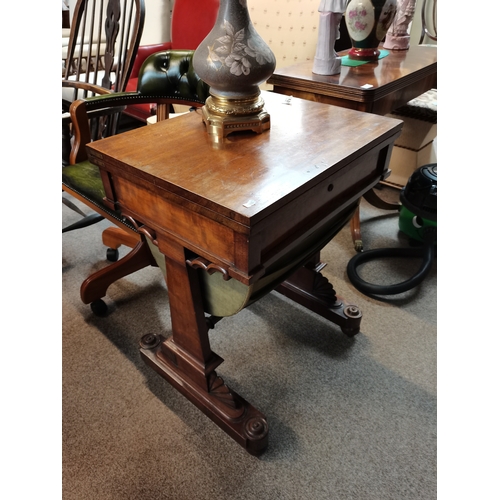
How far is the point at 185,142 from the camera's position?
909 millimetres

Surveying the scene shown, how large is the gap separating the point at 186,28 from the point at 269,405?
8.56 feet

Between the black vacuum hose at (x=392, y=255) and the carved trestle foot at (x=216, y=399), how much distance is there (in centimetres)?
73

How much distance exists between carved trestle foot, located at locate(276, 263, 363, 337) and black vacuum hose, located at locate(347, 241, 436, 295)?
21cm

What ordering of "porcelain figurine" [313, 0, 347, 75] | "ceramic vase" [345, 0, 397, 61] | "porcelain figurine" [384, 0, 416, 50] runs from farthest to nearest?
1. "porcelain figurine" [384, 0, 416, 50]
2. "ceramic vase" [345, 0, 397, 61]
3. "porcelain figurine" [313, 0, 347, 75]

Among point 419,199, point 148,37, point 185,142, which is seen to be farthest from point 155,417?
point 148,37

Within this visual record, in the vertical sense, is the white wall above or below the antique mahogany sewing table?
above

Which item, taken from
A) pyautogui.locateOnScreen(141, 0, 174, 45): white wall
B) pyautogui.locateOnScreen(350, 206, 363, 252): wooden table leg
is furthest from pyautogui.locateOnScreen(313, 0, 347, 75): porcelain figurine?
pyautogui.locateOnScreen(141, 0, 174, 45): white wall

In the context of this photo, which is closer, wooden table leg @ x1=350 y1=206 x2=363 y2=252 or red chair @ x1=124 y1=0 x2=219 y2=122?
wooden table leg @ x1=350 y1=206 x2=363 y2=252

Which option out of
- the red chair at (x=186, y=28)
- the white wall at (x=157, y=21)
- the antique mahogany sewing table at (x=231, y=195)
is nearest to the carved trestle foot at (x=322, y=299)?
the antique mahogany sewing table at (x=231, y=195)

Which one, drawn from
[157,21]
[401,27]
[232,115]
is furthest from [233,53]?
[157,21]

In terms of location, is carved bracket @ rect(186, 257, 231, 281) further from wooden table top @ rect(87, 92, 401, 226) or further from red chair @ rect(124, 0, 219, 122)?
red chair @ rect(124, 0, 219, 122)

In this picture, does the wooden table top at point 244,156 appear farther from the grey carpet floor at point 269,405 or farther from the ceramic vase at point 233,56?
the grey carpet floor at point 269,405

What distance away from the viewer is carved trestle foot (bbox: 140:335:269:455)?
1073 mm

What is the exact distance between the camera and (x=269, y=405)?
123cm
